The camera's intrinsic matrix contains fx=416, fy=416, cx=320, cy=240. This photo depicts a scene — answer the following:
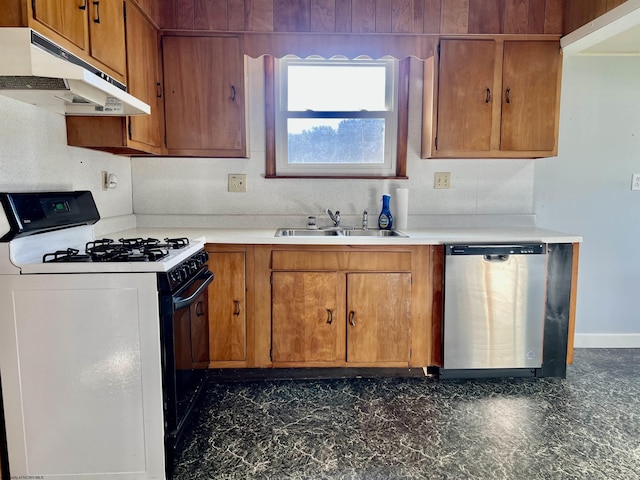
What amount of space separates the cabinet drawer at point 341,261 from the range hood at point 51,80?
3.19 ft

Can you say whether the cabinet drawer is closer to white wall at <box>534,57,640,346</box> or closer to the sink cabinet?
the sink cabinet

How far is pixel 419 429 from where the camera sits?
6.13ft

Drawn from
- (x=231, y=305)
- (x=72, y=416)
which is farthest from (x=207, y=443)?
(x=231, y=305)

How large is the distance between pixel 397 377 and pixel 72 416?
1.61 meters

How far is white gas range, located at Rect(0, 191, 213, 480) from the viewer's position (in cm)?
140

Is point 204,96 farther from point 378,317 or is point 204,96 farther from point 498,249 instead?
point 498,249

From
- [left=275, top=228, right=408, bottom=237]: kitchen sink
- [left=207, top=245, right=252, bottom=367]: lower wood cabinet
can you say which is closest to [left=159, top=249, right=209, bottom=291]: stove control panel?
[left=207, top=245, right=252, bottom=367]: lower wood cabinet

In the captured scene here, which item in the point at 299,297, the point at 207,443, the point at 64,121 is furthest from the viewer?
the point at 299,297

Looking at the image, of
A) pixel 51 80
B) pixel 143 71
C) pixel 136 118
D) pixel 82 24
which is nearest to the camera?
pixel 51 80

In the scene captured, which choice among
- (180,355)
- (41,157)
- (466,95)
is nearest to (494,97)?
(466,95)

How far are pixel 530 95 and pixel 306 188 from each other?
56.9 inches

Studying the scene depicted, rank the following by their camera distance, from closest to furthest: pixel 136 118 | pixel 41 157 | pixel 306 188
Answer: pixel 41 157
pixel 136 118
pixel 306 188

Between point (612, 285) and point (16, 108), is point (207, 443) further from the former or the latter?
point (612, 285)

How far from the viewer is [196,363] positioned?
5.99 feet
